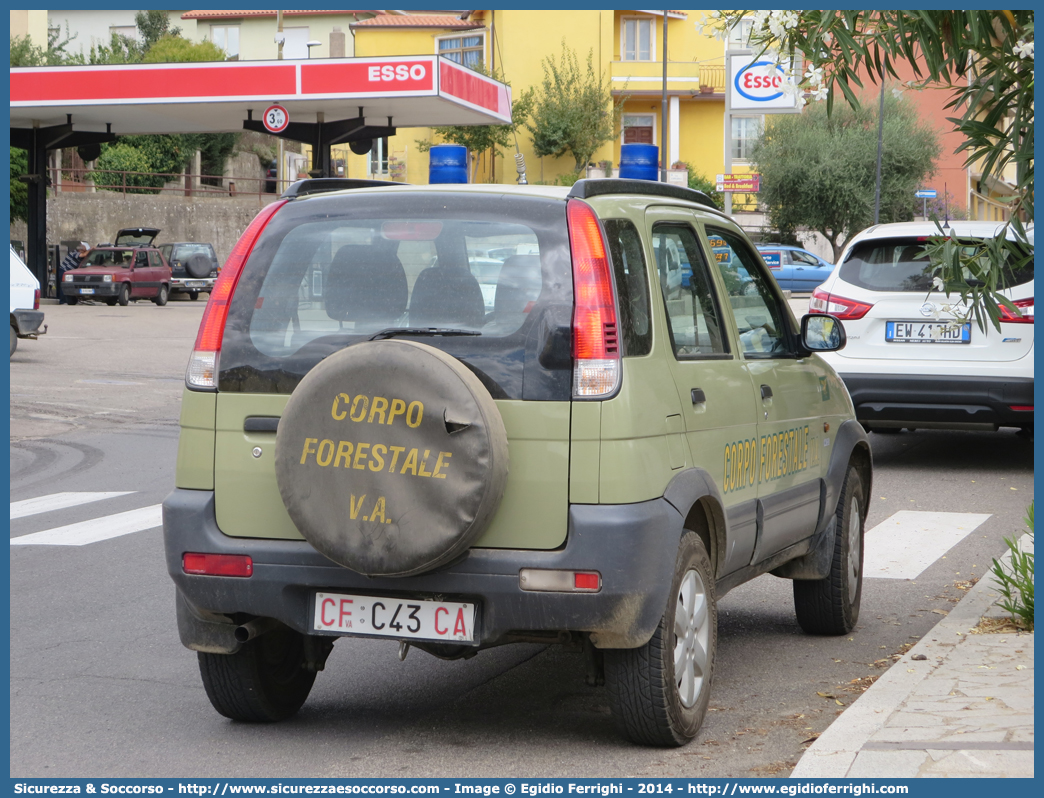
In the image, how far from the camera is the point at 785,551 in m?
5.56

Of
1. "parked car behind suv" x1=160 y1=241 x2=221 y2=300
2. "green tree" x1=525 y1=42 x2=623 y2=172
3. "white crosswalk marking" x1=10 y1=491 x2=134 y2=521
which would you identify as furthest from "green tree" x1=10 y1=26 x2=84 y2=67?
"white crosswalk marking" x1=10 y1=491 x2=134 y2=521

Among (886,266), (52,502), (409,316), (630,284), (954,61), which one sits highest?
(954,61)

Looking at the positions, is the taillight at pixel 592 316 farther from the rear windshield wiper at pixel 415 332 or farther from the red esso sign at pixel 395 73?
the red esso sign at pixel 395 73

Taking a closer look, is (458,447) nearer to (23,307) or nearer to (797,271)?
(23,307)

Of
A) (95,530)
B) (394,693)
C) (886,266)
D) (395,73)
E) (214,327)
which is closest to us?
(214,327)

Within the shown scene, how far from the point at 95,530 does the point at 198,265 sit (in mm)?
36262

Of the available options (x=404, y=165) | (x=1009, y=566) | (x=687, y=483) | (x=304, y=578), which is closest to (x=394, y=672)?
(x=304, y=578)

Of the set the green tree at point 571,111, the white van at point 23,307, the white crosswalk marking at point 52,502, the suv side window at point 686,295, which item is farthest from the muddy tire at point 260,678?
the green tree at point 571,111

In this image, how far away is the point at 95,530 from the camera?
8742mm

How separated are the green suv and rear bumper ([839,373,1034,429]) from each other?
629 centimetres

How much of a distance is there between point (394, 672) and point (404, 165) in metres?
61.7

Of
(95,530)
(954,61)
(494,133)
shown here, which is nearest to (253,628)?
(954,61)

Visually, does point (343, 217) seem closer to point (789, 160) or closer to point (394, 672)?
point (394, 672)

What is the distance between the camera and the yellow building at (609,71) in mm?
64438
